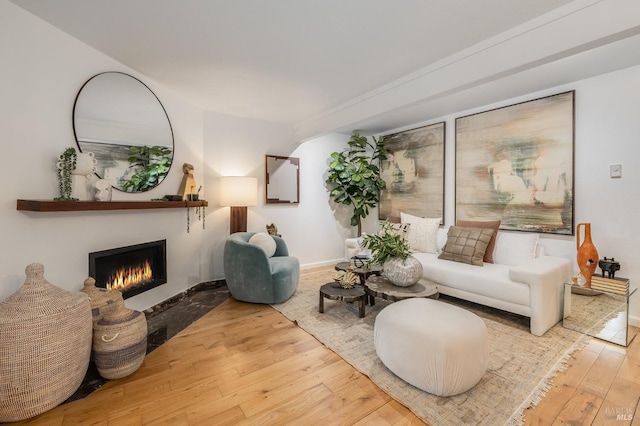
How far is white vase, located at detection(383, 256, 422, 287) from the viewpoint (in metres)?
2.52

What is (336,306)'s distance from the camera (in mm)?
3178

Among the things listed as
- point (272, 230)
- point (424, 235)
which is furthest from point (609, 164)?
point (272, 230)

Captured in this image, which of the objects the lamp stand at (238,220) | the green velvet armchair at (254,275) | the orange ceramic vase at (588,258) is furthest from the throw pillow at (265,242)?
the orange ceramic vase at (588,258)

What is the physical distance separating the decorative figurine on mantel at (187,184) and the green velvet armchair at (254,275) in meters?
0.78

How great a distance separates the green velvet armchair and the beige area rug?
19 centimetres

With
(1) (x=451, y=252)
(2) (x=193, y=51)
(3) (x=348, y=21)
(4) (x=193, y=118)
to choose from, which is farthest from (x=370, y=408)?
(4) (x=193, y=118)

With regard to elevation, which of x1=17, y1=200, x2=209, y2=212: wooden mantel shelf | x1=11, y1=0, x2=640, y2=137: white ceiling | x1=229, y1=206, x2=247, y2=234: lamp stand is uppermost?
x1=11, y1=0, x2=640, y2=137: white ceiling

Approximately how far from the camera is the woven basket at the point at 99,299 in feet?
6.93

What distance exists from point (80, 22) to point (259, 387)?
2.84 meters

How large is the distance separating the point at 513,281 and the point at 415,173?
2.33 meters

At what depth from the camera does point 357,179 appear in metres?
4.77

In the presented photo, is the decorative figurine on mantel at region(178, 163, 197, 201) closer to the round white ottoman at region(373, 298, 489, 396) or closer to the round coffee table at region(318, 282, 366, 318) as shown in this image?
the round coffee table at region(318, 282, 366, 318)

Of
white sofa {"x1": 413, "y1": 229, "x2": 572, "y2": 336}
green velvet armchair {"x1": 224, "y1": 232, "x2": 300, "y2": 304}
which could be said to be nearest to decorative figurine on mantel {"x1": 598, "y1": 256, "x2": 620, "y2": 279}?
white sofa {"x1": 413, "y1": 229, "x2": 572, "y2": 336}

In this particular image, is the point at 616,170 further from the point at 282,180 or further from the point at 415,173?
the point at 282,180
